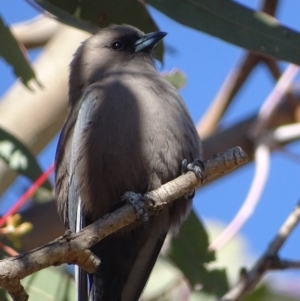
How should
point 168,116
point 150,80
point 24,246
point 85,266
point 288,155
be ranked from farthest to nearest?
point 288,155 → point 24,246 → point 150,80 → point 168,116 → point 85,266

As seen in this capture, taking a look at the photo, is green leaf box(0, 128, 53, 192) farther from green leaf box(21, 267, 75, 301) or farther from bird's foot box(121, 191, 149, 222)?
bird's foot box(121, 191, 149, 222)

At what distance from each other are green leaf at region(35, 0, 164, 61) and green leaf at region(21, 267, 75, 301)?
3.84 feet

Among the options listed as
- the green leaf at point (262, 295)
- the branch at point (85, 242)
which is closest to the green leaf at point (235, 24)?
the branch at point (85, 242)

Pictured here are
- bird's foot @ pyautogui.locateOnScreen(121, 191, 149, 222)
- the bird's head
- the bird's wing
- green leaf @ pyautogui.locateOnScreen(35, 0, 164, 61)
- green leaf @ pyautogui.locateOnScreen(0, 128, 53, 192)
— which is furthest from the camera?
the bird's head

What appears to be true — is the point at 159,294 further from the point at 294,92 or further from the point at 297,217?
the point at 294,92

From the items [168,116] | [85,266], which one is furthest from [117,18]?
[85,266]

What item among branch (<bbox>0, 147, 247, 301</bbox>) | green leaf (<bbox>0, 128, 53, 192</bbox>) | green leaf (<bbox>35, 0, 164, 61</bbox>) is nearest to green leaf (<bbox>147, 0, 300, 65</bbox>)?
green leaf (<bbox>35, 0, 164, 61</bbox>)

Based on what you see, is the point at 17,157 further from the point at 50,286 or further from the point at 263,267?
the point at 263,267

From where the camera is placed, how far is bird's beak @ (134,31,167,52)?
4156mm

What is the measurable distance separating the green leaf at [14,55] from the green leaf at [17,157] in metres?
0.28

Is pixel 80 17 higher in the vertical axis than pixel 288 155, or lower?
higher

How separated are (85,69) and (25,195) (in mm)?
746

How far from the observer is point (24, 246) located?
429 cm

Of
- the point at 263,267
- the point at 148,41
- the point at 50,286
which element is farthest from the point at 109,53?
the point at 263,267
